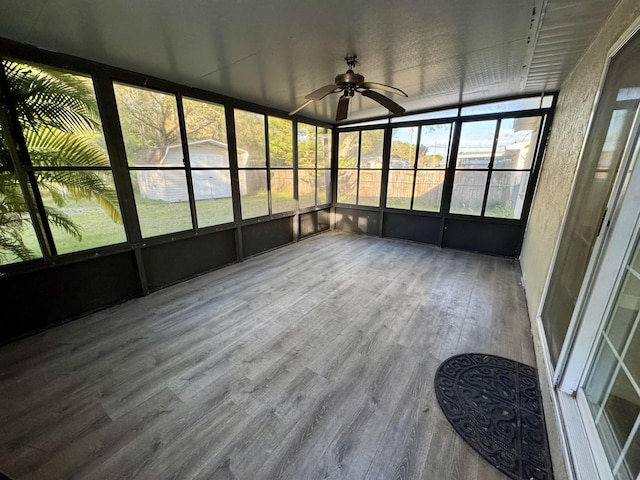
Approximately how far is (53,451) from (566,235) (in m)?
3.71

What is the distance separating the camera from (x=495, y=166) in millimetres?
4207

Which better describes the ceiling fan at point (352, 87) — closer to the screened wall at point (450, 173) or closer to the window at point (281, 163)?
the window at point (281, 163)

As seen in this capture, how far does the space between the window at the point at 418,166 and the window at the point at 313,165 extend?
1511mm

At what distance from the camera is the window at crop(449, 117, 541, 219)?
3.97m

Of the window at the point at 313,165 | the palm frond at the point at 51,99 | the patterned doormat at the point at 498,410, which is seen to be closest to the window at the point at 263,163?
the window at the point at 313,165

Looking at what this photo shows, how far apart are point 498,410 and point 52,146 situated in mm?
4266

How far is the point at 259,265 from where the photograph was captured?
412 cm

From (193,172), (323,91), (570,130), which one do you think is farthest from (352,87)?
(193,172)

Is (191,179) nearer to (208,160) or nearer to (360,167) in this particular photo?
(208,160)

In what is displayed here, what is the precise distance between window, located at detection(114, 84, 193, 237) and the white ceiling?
320 mm

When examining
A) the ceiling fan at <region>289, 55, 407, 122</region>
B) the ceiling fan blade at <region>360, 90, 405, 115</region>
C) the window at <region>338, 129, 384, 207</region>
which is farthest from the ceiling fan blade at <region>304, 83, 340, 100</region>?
the window at <region>338, 129, 384, 207</region>

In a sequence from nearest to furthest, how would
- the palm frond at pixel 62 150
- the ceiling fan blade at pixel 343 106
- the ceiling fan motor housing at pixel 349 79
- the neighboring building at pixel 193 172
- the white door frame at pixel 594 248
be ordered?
1. the white door frame at pixel 594 248
2. the palm frond at pixel 62 150
3. the ceiling fan motor housing at pixel 349 79
4. the ceiling fan blade at pixel 343 106
5. the neighboring building at pixel 193 172

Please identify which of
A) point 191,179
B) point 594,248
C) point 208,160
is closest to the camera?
point 594,248

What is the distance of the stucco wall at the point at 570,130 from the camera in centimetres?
170
